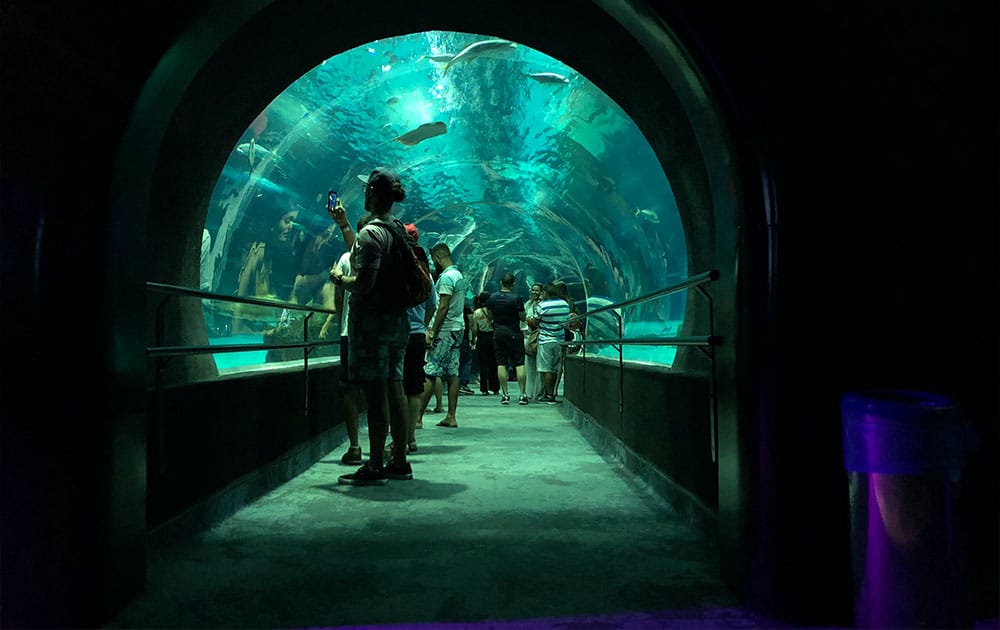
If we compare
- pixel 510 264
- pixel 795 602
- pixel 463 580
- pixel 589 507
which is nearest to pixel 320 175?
pixel 589 507

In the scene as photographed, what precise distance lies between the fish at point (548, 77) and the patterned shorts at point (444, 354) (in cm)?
585

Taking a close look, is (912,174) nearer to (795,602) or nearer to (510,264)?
(795,602)

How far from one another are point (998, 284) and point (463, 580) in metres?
2.25

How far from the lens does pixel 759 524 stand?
96.6 inches

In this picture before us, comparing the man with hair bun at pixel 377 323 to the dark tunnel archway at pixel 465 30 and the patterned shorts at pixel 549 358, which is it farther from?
Answer: the patterned shorts at pixel 549 358

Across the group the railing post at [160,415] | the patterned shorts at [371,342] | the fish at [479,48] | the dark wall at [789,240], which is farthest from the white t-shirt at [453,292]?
the fish at [479,48]

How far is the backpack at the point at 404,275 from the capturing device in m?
4.41

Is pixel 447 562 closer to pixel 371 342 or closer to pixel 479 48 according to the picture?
pixel 371 342

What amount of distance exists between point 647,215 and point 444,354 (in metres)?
4.86

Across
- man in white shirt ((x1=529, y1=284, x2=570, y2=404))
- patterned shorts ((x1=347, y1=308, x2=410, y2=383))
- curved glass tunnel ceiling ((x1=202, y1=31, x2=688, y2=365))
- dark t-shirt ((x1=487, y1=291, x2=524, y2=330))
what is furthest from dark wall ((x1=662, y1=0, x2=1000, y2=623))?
dark t-shirt ((x1=487, y1=291, x2=524, y2=330))

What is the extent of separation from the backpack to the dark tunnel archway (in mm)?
1181

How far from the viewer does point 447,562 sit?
3.00 m

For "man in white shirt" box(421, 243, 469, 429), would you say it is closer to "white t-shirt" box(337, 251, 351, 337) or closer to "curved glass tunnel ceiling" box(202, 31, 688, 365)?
"white t-shirt" box(337, 251, 351, 337)

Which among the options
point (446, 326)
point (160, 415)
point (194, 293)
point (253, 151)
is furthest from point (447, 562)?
point (253, 151)
